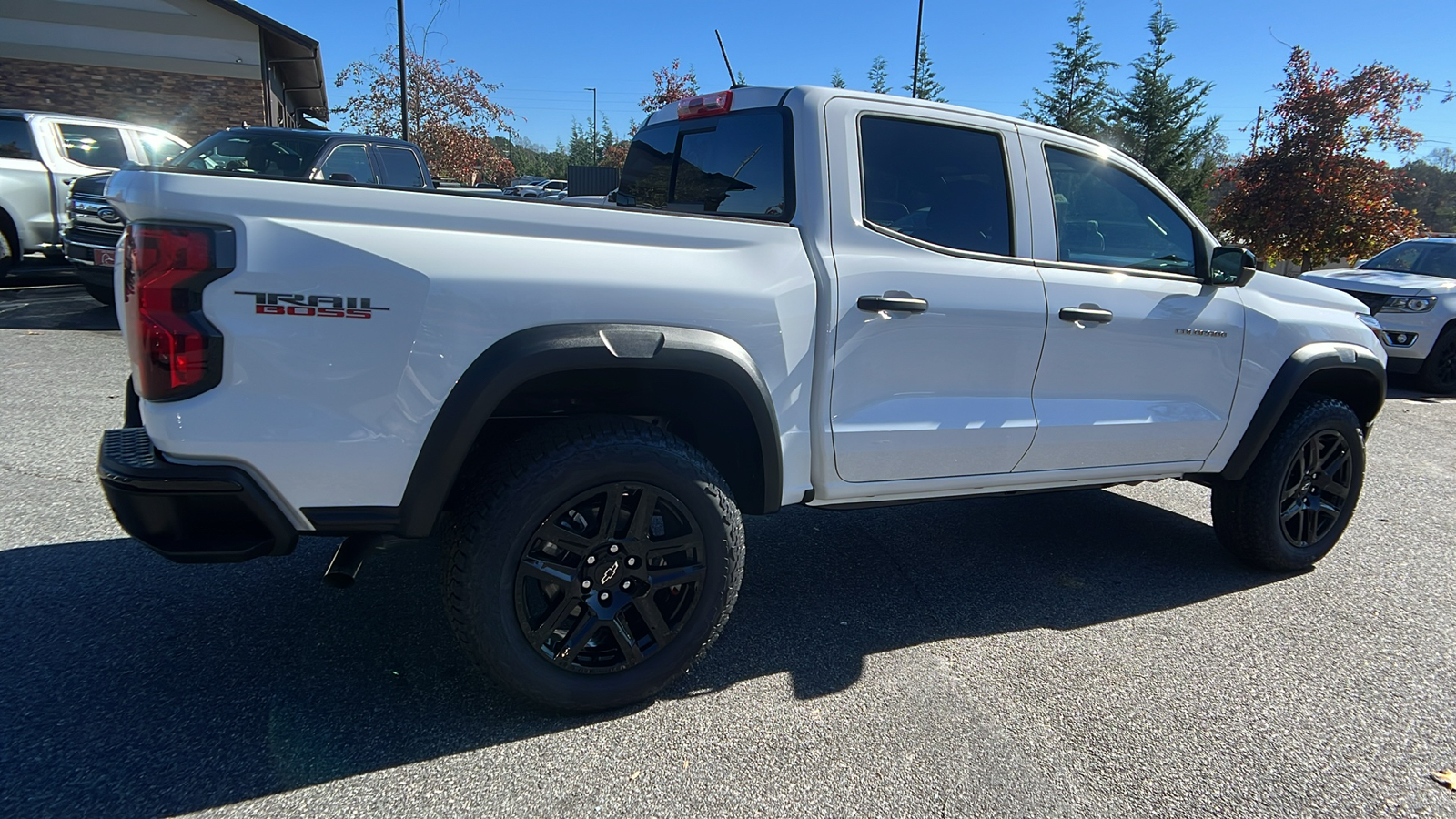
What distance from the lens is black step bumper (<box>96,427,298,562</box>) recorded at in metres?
2.21

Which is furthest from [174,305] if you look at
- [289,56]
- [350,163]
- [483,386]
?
[289,56]

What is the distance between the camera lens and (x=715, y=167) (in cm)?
362

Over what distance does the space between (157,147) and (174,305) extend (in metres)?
11.0

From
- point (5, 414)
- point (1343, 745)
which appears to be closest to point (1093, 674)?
point (1343, 745)

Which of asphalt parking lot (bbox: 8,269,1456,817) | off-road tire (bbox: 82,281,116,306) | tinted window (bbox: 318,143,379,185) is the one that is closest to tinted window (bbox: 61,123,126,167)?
off-road tire (bbox: 82,281,116,306)

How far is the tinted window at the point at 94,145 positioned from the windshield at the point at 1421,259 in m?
15.7

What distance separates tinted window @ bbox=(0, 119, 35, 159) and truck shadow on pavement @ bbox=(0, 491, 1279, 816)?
8.48 metres

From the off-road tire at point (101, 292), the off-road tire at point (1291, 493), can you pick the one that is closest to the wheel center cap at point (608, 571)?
the off-road tire at point (1291, 493)

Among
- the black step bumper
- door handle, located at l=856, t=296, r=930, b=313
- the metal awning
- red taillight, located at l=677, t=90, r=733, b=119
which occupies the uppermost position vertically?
the metal awning

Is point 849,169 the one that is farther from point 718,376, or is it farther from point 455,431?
point 455,431

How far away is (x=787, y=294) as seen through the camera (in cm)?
288

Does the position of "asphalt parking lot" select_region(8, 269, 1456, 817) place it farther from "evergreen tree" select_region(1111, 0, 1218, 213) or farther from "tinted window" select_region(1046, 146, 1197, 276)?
"evergreen tree" select_region(1111, 0, 1218, 213)

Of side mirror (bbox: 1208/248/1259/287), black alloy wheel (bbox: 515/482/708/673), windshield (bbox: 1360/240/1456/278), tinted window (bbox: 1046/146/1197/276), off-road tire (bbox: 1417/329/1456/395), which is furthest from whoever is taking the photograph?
windshield (bbox: 1360/240/1456/278)

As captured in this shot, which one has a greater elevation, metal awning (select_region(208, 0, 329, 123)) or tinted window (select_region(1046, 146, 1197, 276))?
metal awning (select_region(208, 0, 329, 123))
